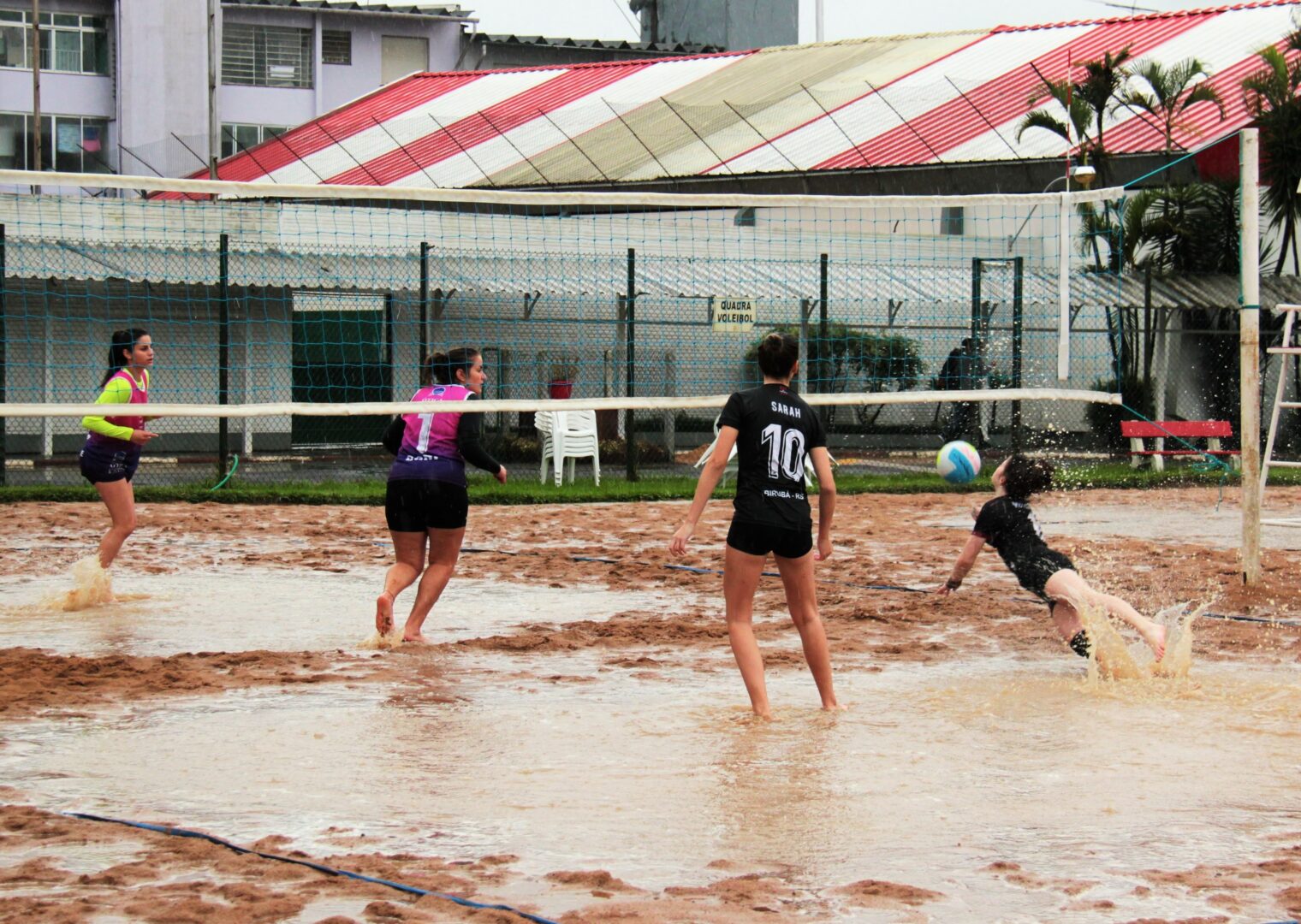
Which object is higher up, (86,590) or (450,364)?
(450,364)

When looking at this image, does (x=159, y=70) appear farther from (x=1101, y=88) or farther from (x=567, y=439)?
(x=567, y=439)

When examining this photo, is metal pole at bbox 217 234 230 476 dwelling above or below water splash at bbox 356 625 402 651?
above

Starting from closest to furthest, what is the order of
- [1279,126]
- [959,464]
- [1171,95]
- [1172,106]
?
[959,464] → [1279,126] → [1172,106] → [1171,95]

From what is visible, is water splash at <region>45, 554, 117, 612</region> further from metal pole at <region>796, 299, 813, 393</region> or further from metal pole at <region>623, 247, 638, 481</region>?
metal pole at <region>796, 299, 813, 393</region>

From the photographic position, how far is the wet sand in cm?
432

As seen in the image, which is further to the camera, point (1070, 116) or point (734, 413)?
point (1070, 116)

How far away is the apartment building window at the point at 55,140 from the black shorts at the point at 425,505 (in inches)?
1551

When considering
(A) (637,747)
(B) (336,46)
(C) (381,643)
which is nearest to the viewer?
(A) (637,747)

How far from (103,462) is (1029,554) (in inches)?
223

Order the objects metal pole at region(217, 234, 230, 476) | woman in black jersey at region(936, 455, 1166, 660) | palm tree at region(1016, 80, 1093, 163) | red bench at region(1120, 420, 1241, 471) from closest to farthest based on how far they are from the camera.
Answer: woman in black jersey at region(936, 455, 1166, 660), metal pole at region(217, 234, 230, 476), red bench at region(1120, 420, 1241, 471), palm tree at region(1016, 80, 1093, 163)

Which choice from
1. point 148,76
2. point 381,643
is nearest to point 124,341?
point 381,643

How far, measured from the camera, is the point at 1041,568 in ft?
25.0

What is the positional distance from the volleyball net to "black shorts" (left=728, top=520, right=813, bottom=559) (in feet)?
31.3

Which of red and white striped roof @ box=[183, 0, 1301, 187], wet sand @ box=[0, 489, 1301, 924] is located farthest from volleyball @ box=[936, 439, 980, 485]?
red and white striped roof @ box=[183, 0, 1301, 187]
